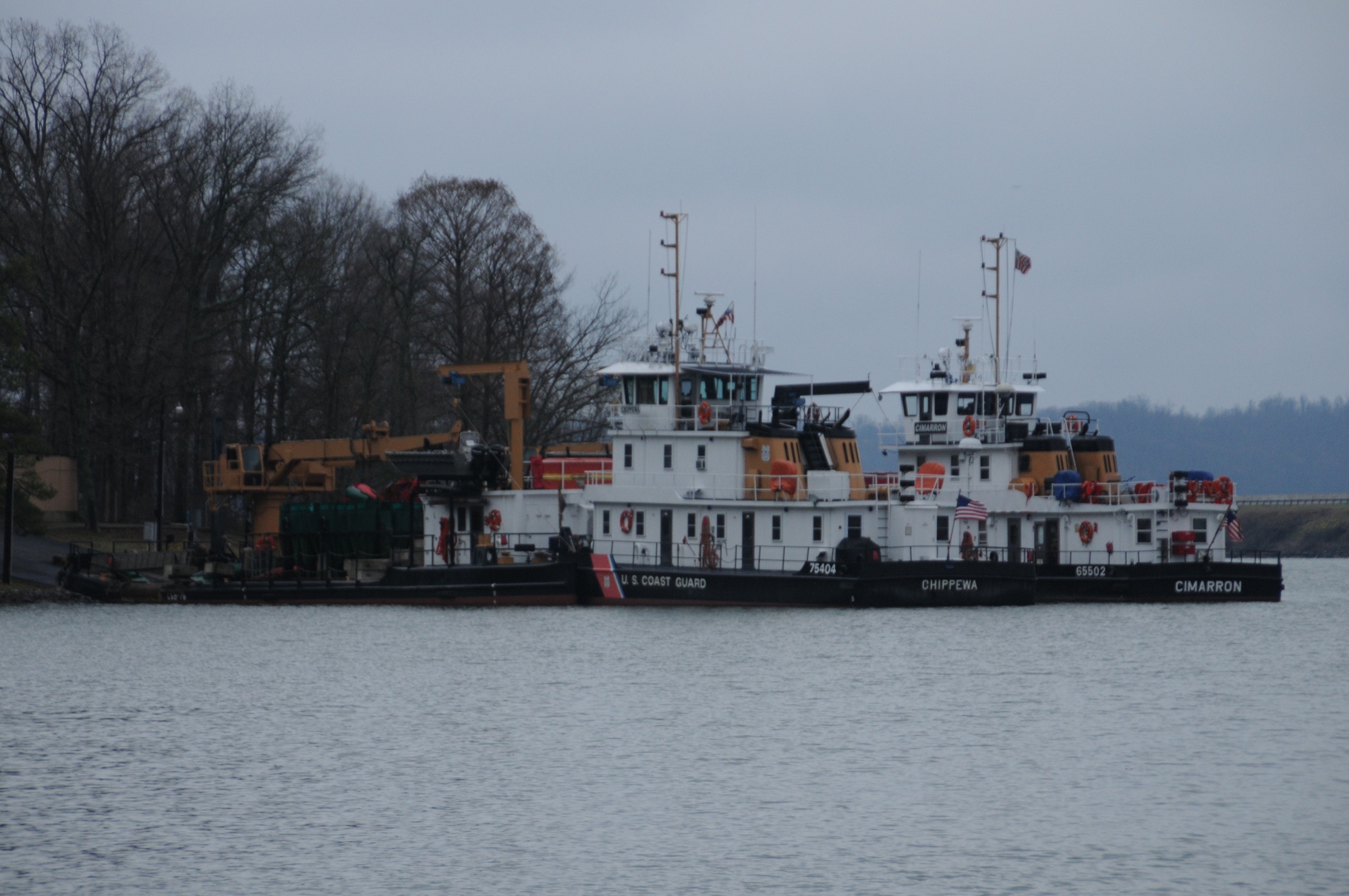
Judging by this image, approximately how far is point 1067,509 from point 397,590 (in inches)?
767

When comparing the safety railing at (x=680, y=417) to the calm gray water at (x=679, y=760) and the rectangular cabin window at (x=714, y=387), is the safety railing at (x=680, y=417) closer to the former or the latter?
the rectangular cabin window at (x=714, y=387)

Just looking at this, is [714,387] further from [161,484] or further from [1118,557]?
[161,484]

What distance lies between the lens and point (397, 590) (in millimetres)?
50812

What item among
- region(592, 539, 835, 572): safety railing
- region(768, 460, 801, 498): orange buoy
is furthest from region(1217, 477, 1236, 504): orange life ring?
region(768, 460, 801, 498): orange buoy

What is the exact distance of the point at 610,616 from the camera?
1836 inches

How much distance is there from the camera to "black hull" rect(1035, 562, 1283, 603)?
5044 cm

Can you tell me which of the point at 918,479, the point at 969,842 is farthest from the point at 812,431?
the point at 969,842

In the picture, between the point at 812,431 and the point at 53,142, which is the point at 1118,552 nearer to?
the point at 812,431

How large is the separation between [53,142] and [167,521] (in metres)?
15.1

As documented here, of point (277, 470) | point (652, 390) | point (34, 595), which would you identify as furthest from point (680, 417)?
point (34, 595)

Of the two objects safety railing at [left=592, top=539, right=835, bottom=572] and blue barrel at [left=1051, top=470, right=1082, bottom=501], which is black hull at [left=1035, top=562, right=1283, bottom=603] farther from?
safety railing at [left=592, top=539, right=835, bottom=572]

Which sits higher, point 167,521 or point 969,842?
point 167,521

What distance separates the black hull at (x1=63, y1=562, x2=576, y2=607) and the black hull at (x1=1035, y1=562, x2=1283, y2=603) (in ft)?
46.0

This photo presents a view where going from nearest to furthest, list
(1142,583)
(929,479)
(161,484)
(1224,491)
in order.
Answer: (1142,583)
(1224,491)
(929,479)
(161,484)
